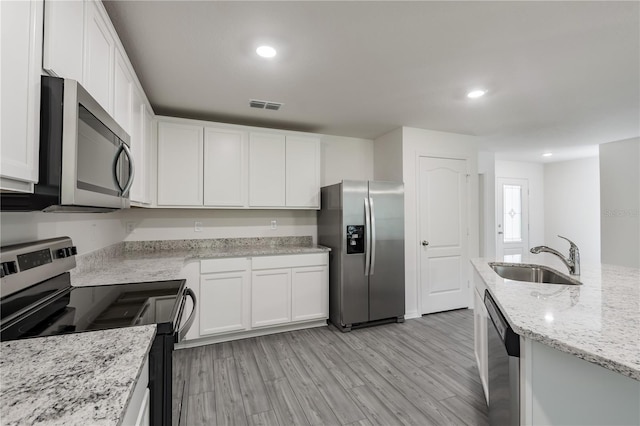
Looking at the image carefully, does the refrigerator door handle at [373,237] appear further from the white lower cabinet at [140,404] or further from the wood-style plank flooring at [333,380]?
A: the white lower cabinet at [140,404]

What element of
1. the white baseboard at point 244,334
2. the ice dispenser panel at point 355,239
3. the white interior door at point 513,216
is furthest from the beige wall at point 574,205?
the white baseboard at point 244,334

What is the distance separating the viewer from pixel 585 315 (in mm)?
1142

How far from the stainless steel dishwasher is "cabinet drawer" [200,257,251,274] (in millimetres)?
2212

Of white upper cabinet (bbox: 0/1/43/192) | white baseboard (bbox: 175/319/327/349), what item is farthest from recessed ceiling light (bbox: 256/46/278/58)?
white baseboard (bbox: 175/319/327/349)

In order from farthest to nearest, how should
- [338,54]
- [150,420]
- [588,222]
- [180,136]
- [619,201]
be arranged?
[588,222]
[619,201]
[180,136]
[338,54]
[150,420]

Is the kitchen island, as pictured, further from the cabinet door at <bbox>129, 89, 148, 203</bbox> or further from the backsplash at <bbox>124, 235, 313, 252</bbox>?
the backsplash at <bbox>124, 235, 313, 252</bbox>

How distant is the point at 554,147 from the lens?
470cm

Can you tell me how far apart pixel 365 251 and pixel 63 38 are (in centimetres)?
287

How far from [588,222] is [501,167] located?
1842 millimetres

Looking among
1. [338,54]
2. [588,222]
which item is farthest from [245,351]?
[588,222]

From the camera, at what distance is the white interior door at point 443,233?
3.74 metres

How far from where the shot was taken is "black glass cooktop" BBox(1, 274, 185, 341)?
104cm

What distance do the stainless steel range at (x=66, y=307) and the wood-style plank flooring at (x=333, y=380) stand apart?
98cm

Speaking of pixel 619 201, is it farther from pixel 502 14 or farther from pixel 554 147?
pixel 502 14
